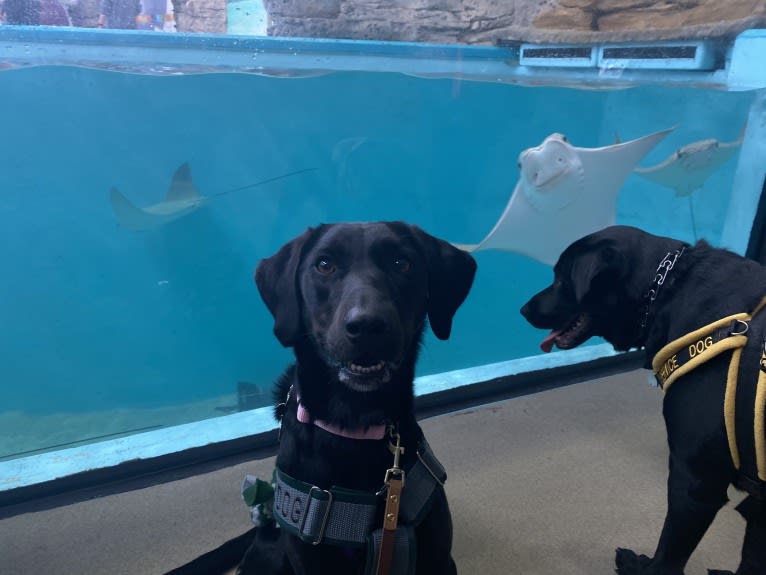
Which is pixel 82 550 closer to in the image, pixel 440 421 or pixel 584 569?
pixel 440 421

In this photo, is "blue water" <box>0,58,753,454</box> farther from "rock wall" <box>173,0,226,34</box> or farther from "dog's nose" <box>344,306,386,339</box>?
"dog's nose" <box>344,306,386,339</box>

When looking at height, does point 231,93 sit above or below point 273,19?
below

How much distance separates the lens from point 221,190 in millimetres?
2697

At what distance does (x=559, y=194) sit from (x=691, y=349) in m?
1.81

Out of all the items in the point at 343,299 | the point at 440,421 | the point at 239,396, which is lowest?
the point at 239,396

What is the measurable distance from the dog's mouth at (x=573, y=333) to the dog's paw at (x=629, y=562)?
0.67 m

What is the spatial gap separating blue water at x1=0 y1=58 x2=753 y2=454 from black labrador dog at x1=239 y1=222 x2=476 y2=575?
1.38 meters

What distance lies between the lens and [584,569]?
1.61 m

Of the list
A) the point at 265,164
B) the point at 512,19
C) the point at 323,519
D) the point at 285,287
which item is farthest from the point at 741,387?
the point at 512,19

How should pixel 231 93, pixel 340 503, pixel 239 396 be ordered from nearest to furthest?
pixel 340 503
pixel 231 93
pixel 239 396

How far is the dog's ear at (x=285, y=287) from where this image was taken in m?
1.21

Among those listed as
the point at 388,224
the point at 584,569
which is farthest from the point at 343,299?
the point at 584,569

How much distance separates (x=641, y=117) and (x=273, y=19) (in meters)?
2.27

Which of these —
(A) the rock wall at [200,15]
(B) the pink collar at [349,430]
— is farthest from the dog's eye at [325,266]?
(A) the rock wall at [200,15]
